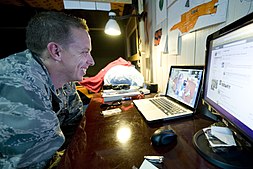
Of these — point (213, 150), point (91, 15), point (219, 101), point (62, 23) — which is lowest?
point (213, 150)

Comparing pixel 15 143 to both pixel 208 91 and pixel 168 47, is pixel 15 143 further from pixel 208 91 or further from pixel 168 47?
pixel 168 47

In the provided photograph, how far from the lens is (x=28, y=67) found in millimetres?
509

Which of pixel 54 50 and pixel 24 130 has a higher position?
pixel 54 50

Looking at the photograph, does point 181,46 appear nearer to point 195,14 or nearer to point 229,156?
point 195,14

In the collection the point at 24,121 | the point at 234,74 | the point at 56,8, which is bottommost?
the point at 24,121

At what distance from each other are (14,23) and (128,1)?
2.33 meters

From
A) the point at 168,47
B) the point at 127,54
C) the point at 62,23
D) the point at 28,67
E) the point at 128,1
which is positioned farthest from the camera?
the point at 127,54

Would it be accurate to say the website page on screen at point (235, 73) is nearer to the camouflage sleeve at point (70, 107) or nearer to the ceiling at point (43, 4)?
the camouflage sleeve at point (70, 107)

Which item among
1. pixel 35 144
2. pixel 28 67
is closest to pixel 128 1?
pixel 28 67

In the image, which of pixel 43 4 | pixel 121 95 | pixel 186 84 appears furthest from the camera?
pixel 43 4

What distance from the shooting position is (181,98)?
71 centimetres

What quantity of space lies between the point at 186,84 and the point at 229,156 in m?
0.41

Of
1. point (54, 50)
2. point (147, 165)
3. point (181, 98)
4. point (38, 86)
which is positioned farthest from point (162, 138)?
point (54, 50)

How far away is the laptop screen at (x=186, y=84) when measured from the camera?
610 mm
